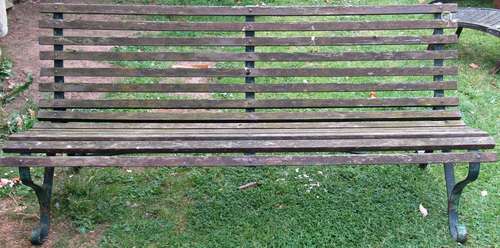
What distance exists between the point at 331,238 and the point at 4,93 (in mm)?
3129

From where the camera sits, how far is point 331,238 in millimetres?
3285

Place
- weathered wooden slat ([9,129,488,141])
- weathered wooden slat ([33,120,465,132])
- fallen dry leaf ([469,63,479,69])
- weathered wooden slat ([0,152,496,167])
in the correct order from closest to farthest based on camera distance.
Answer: weathered wooden slat ([0,152,496,167]) < weathered wooden slat ([9,129,488,141]) < weathered wooden slat ([33,120,465,132]) < fallen dry leaf ([469,63,479,69])

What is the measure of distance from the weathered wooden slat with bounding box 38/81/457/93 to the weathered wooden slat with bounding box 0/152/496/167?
0.69 m

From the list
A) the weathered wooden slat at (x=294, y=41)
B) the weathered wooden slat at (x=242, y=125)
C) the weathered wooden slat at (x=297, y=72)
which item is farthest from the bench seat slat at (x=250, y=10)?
the weathered wooden slat at (x=242, y=125)

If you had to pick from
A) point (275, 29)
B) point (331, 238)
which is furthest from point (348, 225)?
point (275, 29)

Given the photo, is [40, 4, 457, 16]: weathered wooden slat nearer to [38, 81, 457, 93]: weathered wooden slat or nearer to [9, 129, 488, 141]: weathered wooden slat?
[38, 81, 457, 93]: weathered wooden slat

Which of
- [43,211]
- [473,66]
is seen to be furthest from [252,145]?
[473,66]

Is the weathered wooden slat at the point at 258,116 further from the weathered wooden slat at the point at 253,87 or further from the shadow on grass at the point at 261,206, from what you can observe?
the shadow on grass at the point at 261,206

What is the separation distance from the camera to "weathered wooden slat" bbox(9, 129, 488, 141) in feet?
9.96

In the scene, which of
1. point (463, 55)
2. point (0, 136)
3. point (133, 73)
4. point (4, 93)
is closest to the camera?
point (133, 73)

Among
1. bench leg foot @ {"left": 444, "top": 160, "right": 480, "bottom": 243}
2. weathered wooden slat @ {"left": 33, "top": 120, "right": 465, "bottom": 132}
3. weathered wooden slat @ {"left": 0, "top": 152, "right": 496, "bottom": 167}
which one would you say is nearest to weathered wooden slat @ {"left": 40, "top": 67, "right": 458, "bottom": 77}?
weathered wooden slat @ {"left": 33, "top": 120, "right": 465, "bottom": 132}

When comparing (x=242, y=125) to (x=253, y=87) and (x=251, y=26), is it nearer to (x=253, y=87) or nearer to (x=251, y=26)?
(x=253, y=87)

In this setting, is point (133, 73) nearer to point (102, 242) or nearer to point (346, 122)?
point (102, 242)

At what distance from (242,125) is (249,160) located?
0.54 meters
